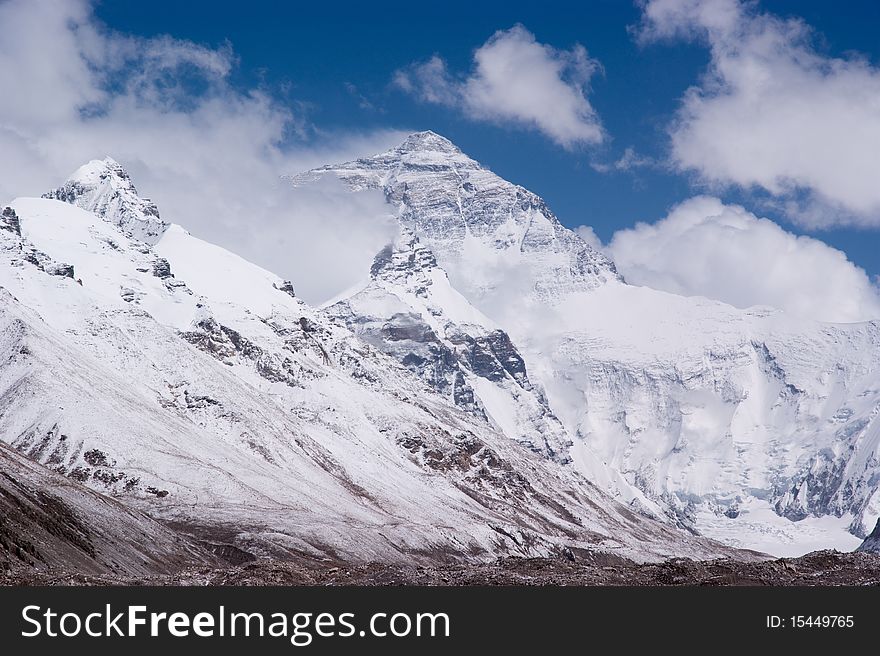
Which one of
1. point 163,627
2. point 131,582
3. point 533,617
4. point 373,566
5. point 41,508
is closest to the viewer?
point 163,627

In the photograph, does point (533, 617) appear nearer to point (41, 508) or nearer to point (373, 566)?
point (373, 566)

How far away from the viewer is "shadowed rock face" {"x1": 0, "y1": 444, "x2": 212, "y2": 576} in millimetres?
137875

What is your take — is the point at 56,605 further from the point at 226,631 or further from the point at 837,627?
the point at 837,627

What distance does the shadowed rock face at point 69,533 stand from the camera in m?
138

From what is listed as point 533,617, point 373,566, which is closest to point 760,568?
point 373,566

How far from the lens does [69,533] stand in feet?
534

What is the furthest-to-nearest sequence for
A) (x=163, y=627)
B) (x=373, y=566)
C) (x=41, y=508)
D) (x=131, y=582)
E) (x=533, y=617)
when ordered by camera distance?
(x=41, y=508) < (x=373, y=566) < (x=131, y=582) < (x=533, y=617) < (x=163, y=627)

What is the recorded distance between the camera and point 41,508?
16500 centimetres

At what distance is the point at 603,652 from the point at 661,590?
1331cm

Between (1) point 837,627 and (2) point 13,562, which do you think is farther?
(2) point 13,562

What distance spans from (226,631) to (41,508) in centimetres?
10346

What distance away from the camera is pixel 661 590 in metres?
83.1

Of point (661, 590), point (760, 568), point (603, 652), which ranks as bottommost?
point (603, 652)

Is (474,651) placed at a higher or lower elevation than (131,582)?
lower
